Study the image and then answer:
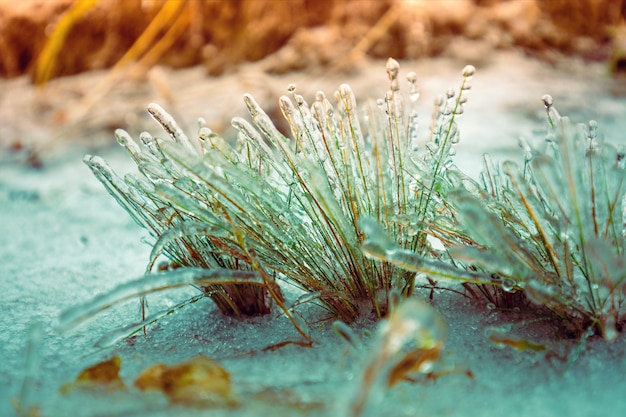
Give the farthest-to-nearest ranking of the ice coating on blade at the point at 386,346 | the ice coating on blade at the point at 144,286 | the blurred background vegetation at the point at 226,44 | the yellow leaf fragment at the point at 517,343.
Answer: the blurred background vegetation at the point at 226,44 → the yellow leaf fragment at the point at 517,343 → the ice coating on blade at the point at 144,286 → the ice coating on blade at the point at 386,346

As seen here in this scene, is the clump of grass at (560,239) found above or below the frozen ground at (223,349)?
above

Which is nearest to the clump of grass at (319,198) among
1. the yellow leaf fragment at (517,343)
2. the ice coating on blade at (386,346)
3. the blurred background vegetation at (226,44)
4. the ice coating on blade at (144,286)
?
the ice coating on blade at (144,286)

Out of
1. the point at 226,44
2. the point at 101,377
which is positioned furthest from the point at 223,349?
the point at 226,44

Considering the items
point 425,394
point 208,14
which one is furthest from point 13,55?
point 425,394

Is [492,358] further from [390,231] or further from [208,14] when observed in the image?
[208,14]

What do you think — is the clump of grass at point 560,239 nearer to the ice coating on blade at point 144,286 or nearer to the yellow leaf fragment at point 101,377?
the ice coating on blade at point 144,286
